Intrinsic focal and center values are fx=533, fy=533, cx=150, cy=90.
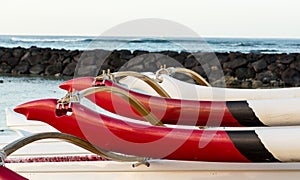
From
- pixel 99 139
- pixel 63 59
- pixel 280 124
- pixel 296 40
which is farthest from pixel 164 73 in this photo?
pixel 296 40

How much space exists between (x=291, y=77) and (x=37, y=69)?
557 cm

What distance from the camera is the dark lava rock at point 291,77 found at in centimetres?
984

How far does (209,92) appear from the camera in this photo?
2861 millimetres

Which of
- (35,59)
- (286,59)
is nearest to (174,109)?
(286,59)

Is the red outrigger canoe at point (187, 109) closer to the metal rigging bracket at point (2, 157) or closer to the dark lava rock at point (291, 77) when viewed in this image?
the metal rigging bracket at point (2, 157)

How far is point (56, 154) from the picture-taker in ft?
6.84

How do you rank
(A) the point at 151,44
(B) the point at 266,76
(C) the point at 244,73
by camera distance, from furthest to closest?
(A) the point at 151,44 → (C) the point at 244,73 → (B) the point at 266,76

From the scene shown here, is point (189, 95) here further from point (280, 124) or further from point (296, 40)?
point (296, 40)

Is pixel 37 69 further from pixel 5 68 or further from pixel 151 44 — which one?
pixel 151 44

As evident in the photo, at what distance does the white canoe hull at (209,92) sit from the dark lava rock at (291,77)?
708cm

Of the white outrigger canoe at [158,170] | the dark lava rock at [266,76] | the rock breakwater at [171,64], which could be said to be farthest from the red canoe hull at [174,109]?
the dark lava rock at [266,76]

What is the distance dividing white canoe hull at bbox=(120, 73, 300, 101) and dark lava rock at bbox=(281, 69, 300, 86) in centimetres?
708

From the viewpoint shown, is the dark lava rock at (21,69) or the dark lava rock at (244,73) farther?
the dark lava rock at (21,69)

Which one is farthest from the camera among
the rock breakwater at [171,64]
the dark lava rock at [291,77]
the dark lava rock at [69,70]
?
the dark lava rock at [69,70]
